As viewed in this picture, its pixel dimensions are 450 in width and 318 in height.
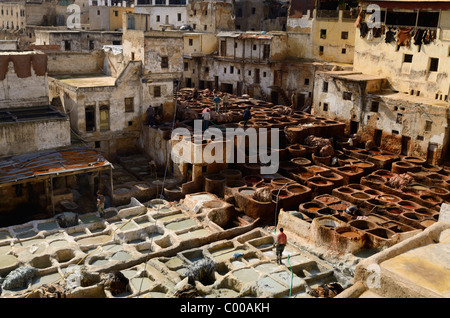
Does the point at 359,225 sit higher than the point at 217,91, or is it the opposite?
the point at 217,91

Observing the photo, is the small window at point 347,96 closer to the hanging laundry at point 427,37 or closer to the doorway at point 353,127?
the doorway at point 353,127

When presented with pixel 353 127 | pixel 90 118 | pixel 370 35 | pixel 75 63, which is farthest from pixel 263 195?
pixel 75 63

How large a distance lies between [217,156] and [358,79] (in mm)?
13743

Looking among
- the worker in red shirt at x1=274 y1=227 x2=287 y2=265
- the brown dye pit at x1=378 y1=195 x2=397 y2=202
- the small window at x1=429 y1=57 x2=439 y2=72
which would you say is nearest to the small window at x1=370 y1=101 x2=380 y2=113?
the small window at x1=429 y1=57 x2=439 y2=72

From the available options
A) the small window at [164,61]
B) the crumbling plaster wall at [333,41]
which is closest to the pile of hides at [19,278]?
the small window at [164,61]

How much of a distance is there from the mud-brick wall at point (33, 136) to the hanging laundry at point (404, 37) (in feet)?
80.4

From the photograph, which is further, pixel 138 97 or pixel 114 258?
pixel 138 97

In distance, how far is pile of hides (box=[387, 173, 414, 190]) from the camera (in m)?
28.1

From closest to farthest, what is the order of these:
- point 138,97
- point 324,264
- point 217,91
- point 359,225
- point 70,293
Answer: point 70,293
point 324,264
point 359,225
point 138,97
point 217,91

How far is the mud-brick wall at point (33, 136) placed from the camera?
26.0m

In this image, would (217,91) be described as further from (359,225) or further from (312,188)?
(359,225)

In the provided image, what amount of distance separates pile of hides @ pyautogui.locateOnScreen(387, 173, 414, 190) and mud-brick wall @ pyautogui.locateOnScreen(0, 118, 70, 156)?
19.6 m
